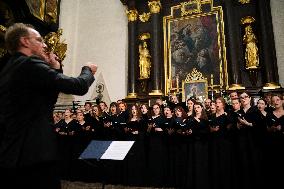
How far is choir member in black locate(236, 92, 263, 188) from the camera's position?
4.98 metres

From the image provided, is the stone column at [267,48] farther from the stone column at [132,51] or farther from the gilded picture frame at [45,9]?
the gilded picture frame at [45,9]

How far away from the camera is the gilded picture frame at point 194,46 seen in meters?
10.3

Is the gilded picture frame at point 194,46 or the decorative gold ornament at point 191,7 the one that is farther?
the decorative gold ornament at point 191,7

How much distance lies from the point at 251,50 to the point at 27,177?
374 inches

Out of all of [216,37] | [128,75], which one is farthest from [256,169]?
[128,75]

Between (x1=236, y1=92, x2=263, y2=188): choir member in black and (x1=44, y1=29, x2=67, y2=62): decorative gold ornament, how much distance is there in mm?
8259

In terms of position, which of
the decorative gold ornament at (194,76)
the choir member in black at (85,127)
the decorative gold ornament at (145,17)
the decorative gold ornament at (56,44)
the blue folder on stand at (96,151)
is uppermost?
the decorative gold ornament at (145,17)

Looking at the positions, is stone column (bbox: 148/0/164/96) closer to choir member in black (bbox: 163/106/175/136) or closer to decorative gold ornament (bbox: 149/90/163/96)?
decorative gold ornament (bbox: 149/90/163/96)

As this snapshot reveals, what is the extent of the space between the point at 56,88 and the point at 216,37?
964cm

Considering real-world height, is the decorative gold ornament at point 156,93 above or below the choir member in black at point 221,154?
above

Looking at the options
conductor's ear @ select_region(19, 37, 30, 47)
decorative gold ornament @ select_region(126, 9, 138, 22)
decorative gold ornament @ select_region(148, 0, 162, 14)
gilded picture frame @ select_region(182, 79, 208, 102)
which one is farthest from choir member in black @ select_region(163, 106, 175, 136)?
decorative gold ornament @ select_region(126, 9, 138, 22)

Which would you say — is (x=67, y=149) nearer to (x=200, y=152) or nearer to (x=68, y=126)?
(x=68, y=126)

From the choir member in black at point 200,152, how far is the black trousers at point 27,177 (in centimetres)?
424

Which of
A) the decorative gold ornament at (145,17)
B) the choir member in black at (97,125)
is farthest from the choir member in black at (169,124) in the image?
the decorative gold ornament at (145,17)
